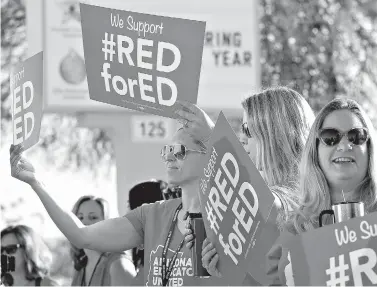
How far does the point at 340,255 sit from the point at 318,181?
0.63 metres

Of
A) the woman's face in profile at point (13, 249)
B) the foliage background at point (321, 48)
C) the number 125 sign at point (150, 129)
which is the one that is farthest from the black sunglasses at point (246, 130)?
the foliage background at point (321, 48)

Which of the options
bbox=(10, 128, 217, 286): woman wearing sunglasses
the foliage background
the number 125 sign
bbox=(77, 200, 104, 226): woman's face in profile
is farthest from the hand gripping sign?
the foliage background

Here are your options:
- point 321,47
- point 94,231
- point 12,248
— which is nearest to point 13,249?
point 12,248

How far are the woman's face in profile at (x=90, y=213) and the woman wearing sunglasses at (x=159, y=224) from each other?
1928 mm

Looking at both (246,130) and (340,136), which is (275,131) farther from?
(340,136)

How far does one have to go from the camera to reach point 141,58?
4.82m

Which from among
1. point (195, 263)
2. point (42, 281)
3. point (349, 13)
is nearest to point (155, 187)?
point (42, 281)

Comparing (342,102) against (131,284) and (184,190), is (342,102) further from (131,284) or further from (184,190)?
(131,284)

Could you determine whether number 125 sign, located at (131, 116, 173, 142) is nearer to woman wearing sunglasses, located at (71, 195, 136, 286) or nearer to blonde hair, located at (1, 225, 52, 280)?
woman wearing sunglasses, located at (71, 195, 136, 286)

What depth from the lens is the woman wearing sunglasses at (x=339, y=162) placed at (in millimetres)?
4215

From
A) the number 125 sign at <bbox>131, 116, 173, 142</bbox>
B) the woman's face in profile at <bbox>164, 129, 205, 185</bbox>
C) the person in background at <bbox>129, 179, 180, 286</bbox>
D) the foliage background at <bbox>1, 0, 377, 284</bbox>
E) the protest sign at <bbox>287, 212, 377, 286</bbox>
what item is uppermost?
the foliage background at <bbox>1, 0, 377, 284</bbox>

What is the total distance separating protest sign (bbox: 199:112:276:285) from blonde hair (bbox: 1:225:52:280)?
2.80 m

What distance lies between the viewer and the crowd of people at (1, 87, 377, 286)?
4.21 m

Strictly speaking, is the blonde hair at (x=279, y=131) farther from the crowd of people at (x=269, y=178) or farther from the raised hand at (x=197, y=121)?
the raised hand at (x=197, y=121)
